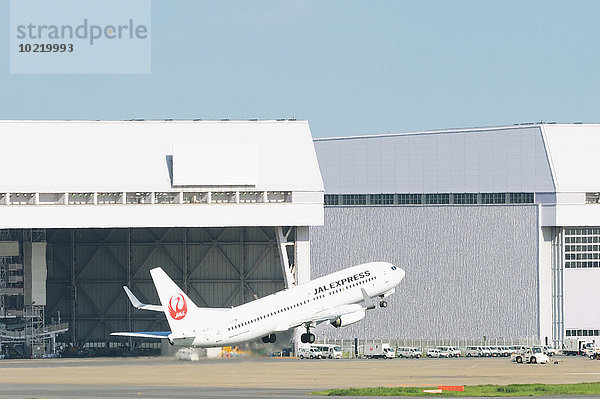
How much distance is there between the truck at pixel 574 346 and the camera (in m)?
168

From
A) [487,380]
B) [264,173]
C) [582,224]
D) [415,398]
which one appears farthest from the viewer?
[582,224]

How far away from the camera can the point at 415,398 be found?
100m

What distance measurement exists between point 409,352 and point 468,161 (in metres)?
27.3

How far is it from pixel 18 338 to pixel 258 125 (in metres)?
39.8

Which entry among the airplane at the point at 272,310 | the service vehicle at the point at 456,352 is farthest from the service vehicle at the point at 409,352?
the airplane at the point at 272,310

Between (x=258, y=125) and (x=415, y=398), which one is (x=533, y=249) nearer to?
(x=258, y=125)

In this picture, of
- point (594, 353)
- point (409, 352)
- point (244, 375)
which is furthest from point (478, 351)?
point (244, 375)

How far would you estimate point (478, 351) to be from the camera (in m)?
170

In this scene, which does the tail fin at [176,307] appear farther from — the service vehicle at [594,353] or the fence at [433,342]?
the service vehicle at [594,353]

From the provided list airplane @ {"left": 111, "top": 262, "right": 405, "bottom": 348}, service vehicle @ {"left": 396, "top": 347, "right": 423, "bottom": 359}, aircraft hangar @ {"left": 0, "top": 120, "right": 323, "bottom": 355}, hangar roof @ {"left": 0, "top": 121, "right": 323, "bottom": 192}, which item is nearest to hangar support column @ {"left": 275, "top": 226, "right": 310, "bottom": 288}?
aircraft hangar @ {"left": 0, "top": 120, "right": 323, "bottom": 355}

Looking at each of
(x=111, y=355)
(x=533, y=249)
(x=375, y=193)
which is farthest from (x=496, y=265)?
(x=111, y=355)

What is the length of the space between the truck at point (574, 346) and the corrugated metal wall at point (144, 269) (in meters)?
37.8

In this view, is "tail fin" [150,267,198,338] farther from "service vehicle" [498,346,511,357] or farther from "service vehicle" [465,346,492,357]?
"service vehicle" [498,346,511,357]

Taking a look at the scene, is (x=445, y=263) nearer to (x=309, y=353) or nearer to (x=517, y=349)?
(x=517, y=349)
